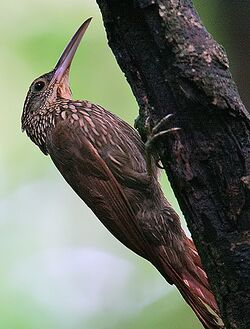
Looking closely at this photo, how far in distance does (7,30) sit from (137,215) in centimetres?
202

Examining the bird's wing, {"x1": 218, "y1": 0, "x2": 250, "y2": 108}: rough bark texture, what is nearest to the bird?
the bird's wing

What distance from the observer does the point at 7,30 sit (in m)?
4.92

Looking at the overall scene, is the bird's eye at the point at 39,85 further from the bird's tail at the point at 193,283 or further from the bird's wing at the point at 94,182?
the bird's tail at the point at 193,283

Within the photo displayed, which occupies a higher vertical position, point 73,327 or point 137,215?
point 137,215

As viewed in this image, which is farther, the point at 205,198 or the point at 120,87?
the point at 120,87

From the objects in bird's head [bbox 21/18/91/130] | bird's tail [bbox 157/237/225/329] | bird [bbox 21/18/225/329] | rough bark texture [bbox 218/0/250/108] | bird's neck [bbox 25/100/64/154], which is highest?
rough bark texture [bbox 218/0/250/108]

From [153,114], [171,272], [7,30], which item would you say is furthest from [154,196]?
[7,30]

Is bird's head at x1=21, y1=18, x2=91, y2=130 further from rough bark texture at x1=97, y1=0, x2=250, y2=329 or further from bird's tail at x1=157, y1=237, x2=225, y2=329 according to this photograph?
rough bark texture at x1=97, y1=0, x2=250, y2=329

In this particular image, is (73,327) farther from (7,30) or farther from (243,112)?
(243,112)

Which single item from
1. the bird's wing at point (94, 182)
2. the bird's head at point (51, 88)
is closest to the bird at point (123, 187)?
the bird's wing at point (94, 182)

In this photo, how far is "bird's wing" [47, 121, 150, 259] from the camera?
3.19m

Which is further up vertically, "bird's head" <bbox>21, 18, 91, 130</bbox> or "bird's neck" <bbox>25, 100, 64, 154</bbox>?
"bird's head" <bbox>21, 18, 91, 130</bbox>

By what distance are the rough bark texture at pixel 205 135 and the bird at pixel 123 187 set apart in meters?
0.79

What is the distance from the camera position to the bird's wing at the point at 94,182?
10.5 feet
